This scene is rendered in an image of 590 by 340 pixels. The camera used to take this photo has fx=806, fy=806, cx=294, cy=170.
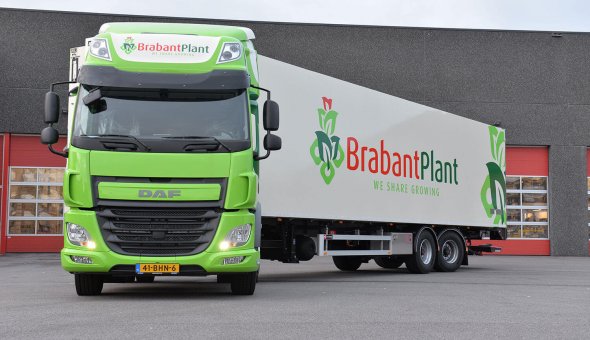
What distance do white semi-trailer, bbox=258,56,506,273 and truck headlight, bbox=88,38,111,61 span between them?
3.27m

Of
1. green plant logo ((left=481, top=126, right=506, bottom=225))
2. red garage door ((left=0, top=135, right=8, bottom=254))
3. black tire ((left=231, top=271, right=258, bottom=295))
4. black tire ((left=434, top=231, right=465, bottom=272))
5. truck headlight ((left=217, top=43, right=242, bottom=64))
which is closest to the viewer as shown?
truck headlight ((left=217, top=43, right=242, bottom=64))

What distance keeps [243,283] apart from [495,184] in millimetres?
10833

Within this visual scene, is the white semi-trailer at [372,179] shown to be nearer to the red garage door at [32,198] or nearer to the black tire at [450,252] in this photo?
the black tire at [450,252]

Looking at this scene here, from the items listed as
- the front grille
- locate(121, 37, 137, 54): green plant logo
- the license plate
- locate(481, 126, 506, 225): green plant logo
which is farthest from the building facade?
the license plate

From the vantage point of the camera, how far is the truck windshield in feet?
32.3

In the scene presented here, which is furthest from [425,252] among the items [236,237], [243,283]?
[236,237]

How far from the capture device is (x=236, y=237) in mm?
9883

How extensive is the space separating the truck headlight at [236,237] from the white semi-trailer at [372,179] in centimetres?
290

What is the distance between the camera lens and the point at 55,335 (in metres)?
6.95

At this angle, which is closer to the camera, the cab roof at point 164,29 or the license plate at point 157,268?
the license plate at point 157,268

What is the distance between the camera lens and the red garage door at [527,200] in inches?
1148

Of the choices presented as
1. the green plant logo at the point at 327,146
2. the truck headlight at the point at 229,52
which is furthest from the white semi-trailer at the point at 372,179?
the truck headlight at the point at 229,52

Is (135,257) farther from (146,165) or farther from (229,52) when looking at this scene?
(229,52)

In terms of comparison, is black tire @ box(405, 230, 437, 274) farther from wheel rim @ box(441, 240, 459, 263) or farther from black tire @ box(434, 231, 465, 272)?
wheel rim @ box(441, 240, 459, 263)
